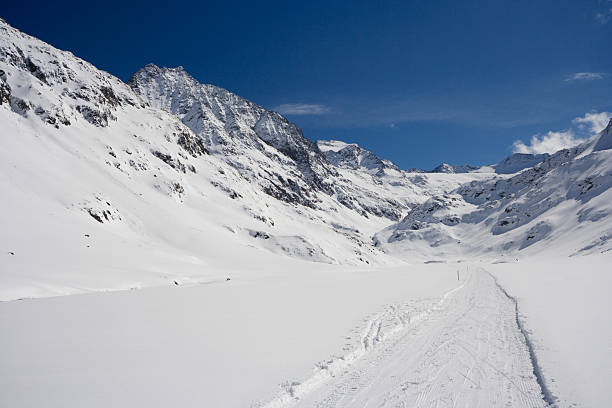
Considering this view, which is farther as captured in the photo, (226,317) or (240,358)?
(226,317)

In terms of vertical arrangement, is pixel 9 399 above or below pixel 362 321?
below

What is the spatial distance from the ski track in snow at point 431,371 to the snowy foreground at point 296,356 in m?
0.04

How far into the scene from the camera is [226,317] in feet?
48.0

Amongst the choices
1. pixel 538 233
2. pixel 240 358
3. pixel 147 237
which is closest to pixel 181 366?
pixel 240 358

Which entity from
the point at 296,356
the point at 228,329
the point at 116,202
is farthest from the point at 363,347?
the point at 116,202

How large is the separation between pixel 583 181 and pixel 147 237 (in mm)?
186159

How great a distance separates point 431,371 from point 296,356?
361cm

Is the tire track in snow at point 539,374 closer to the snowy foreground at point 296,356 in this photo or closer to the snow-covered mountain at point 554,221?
the snowy foreground at point 296,356

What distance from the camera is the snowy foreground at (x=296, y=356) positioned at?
724 centimetres

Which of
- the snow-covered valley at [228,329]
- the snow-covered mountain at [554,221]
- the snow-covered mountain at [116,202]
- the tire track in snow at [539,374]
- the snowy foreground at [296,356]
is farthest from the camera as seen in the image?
the snow-covered mountain at [554,221]

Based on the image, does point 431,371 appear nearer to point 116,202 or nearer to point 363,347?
point 363,347

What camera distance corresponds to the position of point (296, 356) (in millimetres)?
9914

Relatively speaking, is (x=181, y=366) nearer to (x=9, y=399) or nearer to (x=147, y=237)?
(x=9, y=399)

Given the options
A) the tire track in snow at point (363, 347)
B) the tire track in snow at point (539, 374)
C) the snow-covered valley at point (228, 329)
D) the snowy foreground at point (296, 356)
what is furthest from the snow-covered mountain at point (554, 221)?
the snowy foreground at point (296, 356)
